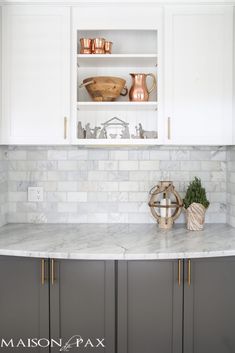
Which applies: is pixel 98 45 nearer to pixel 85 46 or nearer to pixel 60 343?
pixel 85 46

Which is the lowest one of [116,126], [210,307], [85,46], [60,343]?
[60,343]

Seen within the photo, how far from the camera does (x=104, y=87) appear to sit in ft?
7.48

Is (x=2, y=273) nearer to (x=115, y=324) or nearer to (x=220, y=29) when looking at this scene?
(x=115, y=324)

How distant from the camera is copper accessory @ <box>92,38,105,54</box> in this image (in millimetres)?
2271

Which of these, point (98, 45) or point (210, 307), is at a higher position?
point (98, 45)

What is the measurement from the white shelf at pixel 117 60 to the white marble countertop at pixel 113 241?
3.69ft

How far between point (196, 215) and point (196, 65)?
38.1 inches

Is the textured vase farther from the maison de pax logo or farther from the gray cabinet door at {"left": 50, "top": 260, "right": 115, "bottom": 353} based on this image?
the maison de pax logo

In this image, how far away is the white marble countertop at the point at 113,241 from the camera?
182cm

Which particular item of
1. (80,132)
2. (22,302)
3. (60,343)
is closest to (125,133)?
(80,132)

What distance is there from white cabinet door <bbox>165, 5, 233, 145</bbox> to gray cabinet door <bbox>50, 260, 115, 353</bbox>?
3.18ft

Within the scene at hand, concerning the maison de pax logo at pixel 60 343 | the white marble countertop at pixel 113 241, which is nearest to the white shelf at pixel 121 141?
the white marble countertop at pixel 113 241

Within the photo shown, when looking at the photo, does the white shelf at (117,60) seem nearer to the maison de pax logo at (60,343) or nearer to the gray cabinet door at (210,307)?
the gray cabinet door at (210,307)

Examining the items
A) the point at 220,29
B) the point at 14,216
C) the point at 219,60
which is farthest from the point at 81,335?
the point at 220,29
